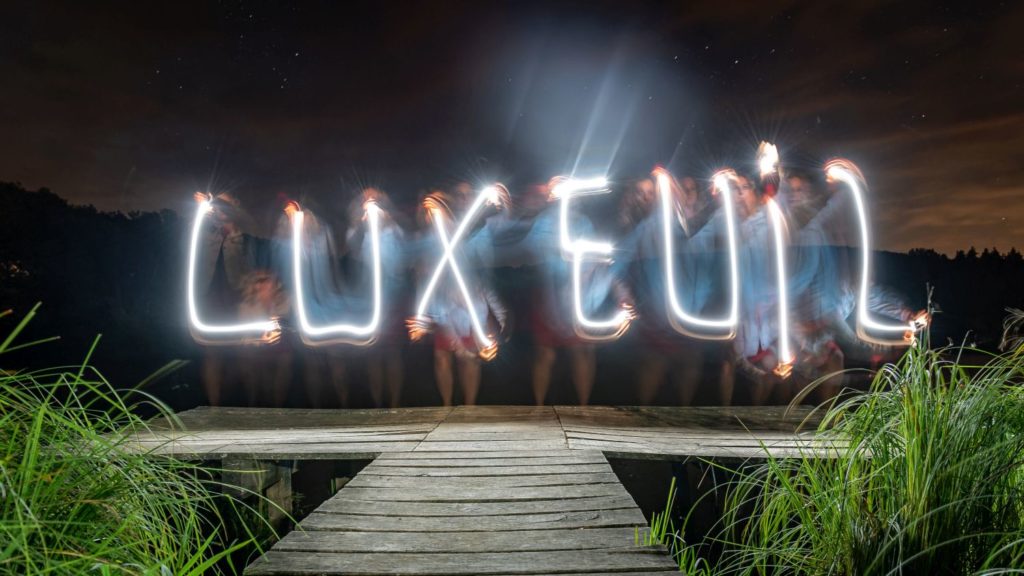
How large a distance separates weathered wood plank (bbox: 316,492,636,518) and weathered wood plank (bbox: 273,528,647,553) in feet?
0.82

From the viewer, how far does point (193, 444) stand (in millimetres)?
4609

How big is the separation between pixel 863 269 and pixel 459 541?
483 centimetres

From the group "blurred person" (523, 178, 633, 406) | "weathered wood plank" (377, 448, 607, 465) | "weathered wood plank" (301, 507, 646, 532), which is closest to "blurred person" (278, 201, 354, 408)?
"blurred person" (523, 178, 633, 406)

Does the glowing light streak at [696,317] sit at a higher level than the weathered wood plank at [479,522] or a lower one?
higher

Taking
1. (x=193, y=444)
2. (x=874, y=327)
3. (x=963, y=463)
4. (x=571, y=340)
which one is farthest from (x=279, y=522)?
(x=874, y=327)

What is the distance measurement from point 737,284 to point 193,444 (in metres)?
5.10

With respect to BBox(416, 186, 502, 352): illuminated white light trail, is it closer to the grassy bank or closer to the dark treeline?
the dark treeline

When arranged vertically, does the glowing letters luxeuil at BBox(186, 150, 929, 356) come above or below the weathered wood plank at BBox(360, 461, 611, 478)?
above

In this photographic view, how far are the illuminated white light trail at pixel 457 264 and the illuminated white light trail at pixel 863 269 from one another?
348cm

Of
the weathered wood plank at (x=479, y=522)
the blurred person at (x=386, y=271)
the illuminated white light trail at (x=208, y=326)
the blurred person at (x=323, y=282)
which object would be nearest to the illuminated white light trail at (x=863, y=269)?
the weathered wood plank at (x=479, y=522)

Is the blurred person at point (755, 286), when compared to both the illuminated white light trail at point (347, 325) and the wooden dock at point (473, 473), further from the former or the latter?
the illuminated white light trail at point (347, 325)

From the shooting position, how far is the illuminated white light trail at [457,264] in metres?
6.18

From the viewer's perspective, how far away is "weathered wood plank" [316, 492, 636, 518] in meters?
2.82

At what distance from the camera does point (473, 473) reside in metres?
3.58
